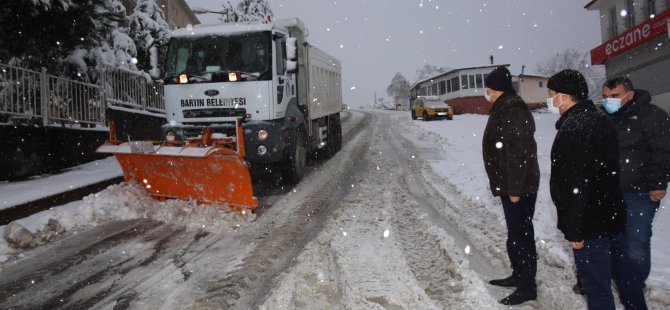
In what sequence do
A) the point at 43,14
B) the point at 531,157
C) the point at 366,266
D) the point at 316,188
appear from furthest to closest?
1. the point at 316,188
2. the point at 43,14
3. the point at 366,266
4. the point at 531,157

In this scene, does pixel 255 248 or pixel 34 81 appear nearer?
pixel 255 248

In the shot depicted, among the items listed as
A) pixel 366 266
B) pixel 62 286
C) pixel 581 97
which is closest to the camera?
pixel 581 97

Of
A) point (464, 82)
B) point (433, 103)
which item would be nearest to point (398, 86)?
point (464, 82)

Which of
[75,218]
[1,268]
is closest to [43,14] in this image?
[75,218]

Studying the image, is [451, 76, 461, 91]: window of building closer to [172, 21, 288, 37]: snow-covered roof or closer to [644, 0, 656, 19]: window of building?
[644, 0, 656, 19]: window of building

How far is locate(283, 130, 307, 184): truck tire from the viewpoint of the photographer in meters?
8.88

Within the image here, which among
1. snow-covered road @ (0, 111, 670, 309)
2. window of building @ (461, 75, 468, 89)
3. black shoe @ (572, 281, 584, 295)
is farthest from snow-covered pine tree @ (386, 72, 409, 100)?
black shoe @ (572, 281, 584, 295)

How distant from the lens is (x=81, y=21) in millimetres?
8703

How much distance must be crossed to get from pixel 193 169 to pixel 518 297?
478 centimetres

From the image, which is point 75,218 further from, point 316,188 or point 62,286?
point 316,188

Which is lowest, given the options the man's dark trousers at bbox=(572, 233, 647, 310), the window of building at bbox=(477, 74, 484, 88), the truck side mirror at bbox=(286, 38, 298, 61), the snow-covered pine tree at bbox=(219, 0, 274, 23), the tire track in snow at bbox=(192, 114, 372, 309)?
the tire track in snow at bbox=(192, 114, 372, 309)

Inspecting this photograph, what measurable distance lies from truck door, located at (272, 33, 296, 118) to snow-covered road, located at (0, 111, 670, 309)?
1567mm

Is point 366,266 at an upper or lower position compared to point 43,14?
lower

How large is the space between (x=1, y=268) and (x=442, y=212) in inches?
211
